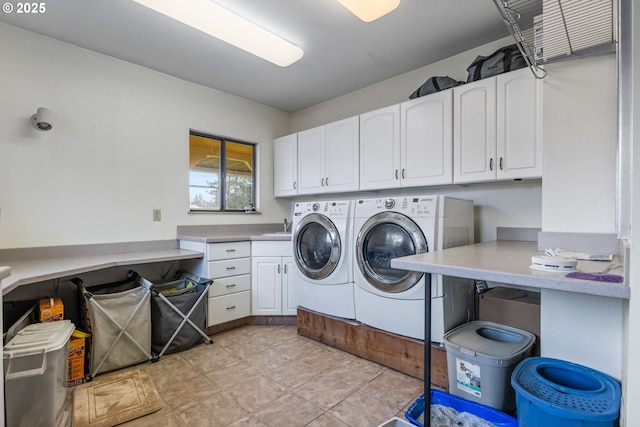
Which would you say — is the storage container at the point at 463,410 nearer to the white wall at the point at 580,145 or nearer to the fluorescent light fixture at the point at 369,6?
the white wall at the point at 580,145

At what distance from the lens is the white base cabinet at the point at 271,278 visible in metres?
3.04

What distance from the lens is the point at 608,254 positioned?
1.24m

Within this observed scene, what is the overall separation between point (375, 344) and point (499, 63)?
224 centimetres

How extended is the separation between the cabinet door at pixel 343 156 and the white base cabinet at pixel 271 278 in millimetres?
836

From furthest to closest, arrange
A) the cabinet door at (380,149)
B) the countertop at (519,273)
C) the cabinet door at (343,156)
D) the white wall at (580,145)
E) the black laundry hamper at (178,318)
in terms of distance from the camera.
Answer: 1. the cabinet door at (343,156)
2. the cabinet door at (380,149)
3. the black laundry hamper at (178,318)
4. the white wall at (580,145)
5. the countertop at (519,273)

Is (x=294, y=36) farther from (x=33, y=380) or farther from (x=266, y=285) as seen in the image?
(x=33, y=380)

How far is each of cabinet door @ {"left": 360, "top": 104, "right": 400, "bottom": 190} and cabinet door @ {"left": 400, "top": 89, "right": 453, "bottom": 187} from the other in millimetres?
68

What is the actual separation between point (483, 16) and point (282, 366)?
2.90 metres

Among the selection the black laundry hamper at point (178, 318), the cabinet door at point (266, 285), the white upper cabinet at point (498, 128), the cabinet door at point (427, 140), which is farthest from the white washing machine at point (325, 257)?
the white upper cabinet at point (498, 128)

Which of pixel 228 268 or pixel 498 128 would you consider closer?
pixel 498 128

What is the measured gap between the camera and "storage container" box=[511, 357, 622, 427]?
99cm

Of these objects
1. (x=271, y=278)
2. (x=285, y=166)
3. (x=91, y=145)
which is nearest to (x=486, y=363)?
(x=271, y=278)

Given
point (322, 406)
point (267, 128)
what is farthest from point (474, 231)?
point (267, 128)

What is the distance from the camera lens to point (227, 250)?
9.36 feet
